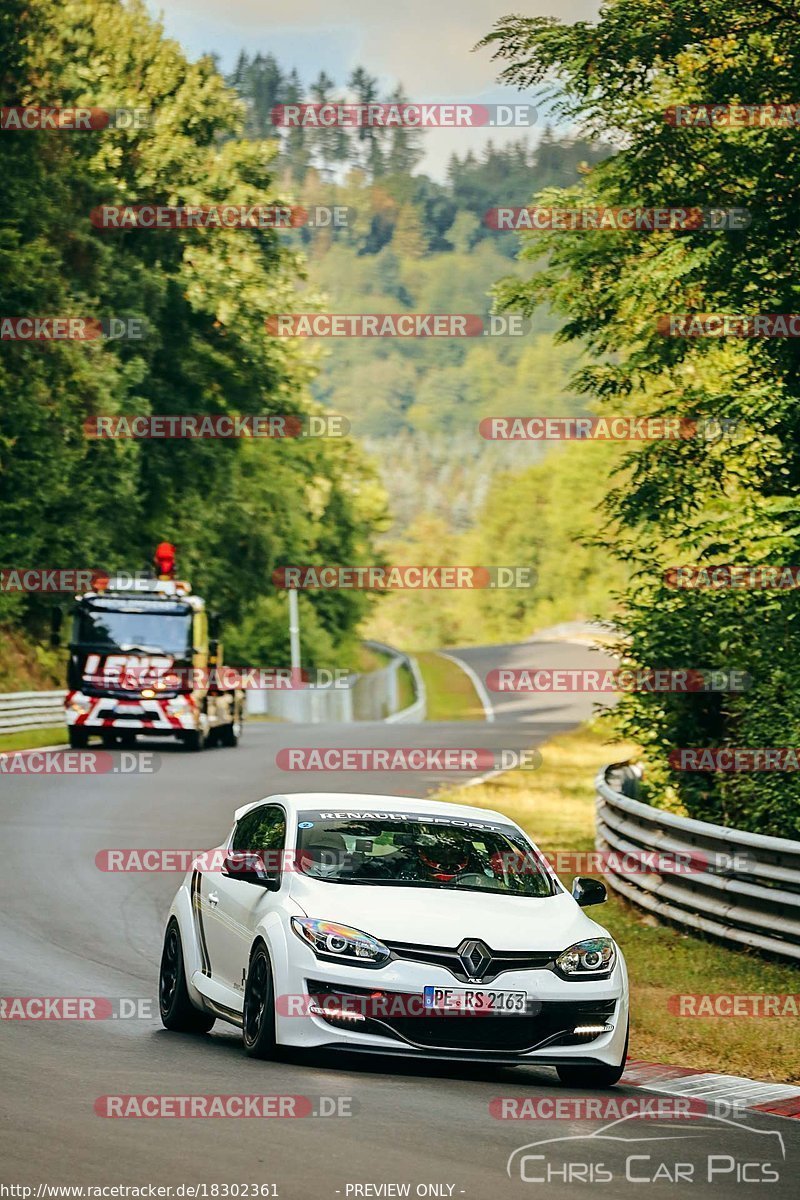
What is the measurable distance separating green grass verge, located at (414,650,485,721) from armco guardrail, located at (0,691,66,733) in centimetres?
Result: 3817

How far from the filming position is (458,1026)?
973cm

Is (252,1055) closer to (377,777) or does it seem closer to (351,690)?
(377,777)

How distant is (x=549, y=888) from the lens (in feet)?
36.2

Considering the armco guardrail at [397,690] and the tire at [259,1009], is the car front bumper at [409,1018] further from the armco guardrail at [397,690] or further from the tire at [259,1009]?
the armco guardrail at [397,690]

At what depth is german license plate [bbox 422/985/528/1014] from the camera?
31.8ft

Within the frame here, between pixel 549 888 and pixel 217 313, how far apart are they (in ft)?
163

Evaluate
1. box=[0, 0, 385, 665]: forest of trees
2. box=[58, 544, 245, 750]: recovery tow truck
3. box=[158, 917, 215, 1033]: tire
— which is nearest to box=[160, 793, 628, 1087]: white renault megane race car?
box=[158, 917, 215, 1033]: tire

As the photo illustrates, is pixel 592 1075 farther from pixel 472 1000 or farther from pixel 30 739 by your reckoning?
pixel 30 739

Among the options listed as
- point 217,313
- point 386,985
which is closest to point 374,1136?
point 386,985

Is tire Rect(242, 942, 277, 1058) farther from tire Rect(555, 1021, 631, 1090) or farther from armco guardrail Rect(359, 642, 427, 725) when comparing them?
armco guardrail Rect(359, 642, 427, 725)

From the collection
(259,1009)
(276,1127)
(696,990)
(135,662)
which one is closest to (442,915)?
(259,1009)

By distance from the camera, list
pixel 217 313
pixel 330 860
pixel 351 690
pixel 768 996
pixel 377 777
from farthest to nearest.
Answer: pixel 351 690 < pixel 217 313 < pixel 377 777 < pixel 768 996 < pixel 330 860

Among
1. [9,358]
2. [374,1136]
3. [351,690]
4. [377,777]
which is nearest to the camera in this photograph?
[374,1136]

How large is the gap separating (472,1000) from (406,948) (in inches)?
16.2
